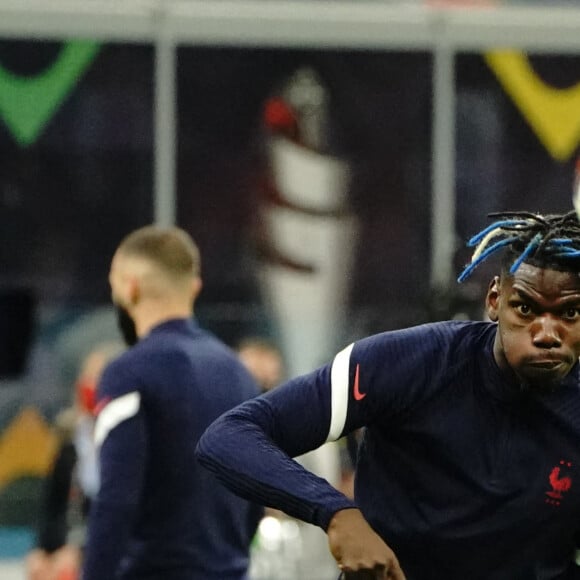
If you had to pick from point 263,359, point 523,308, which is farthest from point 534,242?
point 263,359

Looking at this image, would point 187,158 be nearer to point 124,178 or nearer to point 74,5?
point 124,178

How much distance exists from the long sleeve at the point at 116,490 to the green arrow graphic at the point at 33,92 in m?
4.48

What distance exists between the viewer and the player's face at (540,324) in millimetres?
3854

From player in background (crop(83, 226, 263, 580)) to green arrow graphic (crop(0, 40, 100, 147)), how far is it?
156 inches

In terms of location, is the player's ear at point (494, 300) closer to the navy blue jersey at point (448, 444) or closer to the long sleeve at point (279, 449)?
the navy blue jersey at point (448, 444)

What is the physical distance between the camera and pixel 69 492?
27.6ft

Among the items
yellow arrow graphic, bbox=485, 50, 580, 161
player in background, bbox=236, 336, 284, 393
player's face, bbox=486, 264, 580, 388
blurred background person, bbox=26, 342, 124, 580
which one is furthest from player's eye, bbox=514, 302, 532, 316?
yellow arrow graphic, bbox=485, 50, 580, 161

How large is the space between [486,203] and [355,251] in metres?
0.76

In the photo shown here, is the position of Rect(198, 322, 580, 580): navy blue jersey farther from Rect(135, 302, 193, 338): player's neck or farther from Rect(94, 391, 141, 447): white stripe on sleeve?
Rect(135, 302, 193, 338): player's neck

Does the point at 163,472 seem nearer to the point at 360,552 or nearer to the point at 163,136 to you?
the point at 360,552

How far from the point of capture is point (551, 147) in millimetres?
10203

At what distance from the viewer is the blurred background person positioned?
26.3 ft

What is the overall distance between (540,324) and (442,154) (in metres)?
6.24

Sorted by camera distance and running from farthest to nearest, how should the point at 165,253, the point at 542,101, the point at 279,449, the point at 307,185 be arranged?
the point at 542,101 → the point at 307,185 → the point at 165,253 → the point at 279,449
